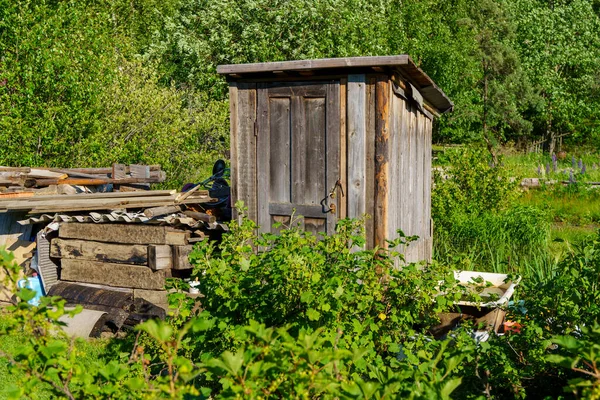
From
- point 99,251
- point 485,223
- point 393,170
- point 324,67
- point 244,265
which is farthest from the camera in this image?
point 485,223

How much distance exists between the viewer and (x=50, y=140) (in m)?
11.9

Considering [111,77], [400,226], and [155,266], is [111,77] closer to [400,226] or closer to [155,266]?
[155,266]

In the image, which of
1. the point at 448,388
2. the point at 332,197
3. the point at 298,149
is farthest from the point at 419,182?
the point at 448,388

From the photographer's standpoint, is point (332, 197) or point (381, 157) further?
point (332, 197)

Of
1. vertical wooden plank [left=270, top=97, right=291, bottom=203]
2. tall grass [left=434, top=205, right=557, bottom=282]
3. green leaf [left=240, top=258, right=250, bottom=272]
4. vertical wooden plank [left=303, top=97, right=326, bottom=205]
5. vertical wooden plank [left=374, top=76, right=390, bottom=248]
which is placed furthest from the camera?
tall grass [left=434, top=205, right=557, bottom=282]

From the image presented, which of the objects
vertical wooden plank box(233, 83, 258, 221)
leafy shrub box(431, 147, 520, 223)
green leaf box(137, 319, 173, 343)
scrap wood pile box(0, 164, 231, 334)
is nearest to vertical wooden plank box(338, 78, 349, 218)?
vertical wooden plank box(233, 83, 258, 221)

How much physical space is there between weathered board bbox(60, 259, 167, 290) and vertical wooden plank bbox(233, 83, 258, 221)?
4.77 ft

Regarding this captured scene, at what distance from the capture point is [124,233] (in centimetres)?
820

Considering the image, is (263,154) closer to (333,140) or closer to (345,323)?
(333,140)

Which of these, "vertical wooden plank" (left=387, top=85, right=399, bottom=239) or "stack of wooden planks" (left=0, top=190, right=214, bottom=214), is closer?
"vertical wooden plank" (left=387, top=85, right=399, bottom=239)

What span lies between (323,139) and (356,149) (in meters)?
0.39

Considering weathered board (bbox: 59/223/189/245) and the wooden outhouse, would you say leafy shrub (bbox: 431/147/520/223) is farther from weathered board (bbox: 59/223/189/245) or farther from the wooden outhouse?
weathered board (bbox: 59/223/189/245)

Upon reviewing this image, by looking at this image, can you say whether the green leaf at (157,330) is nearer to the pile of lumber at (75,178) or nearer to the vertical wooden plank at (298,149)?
the vertical wooden plank at (298,149)

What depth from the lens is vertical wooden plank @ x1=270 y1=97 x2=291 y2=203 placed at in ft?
23.9
